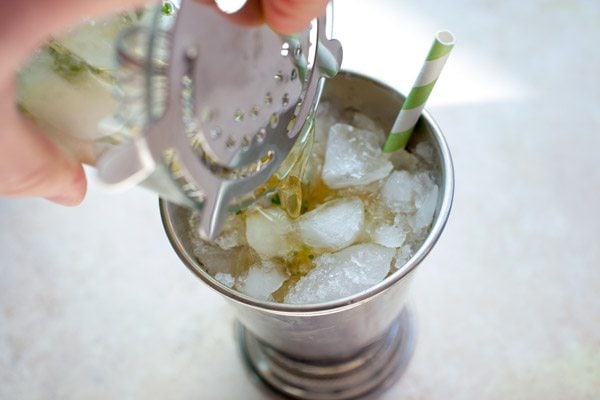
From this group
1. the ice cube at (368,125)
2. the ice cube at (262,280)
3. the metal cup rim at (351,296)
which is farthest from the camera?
the ice cube at (368,125)

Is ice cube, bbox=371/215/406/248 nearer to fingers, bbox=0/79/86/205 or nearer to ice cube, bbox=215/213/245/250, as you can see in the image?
ice cube, bbox=215/213/245/250

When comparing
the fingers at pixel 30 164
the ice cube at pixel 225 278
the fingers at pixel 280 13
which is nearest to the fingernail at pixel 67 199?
the fingers at pixel 30 164

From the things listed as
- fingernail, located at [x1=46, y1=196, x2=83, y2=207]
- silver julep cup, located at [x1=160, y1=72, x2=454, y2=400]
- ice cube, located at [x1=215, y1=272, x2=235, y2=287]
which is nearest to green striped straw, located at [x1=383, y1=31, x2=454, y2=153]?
silver julep cup, located at [x1=160, y1=72, x2=454, y2=400]

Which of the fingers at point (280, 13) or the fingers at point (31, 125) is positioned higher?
the fingers at point (280, 13)

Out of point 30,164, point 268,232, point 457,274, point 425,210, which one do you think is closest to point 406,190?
Result: point 425,210

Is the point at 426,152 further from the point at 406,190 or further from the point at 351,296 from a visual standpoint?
the point at 351,296

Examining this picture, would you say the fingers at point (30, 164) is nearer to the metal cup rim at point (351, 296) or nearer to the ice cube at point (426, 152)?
the metal cup rim at point (351, 296)

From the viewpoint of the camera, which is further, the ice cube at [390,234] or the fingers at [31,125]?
the ice cube at [390,234]
